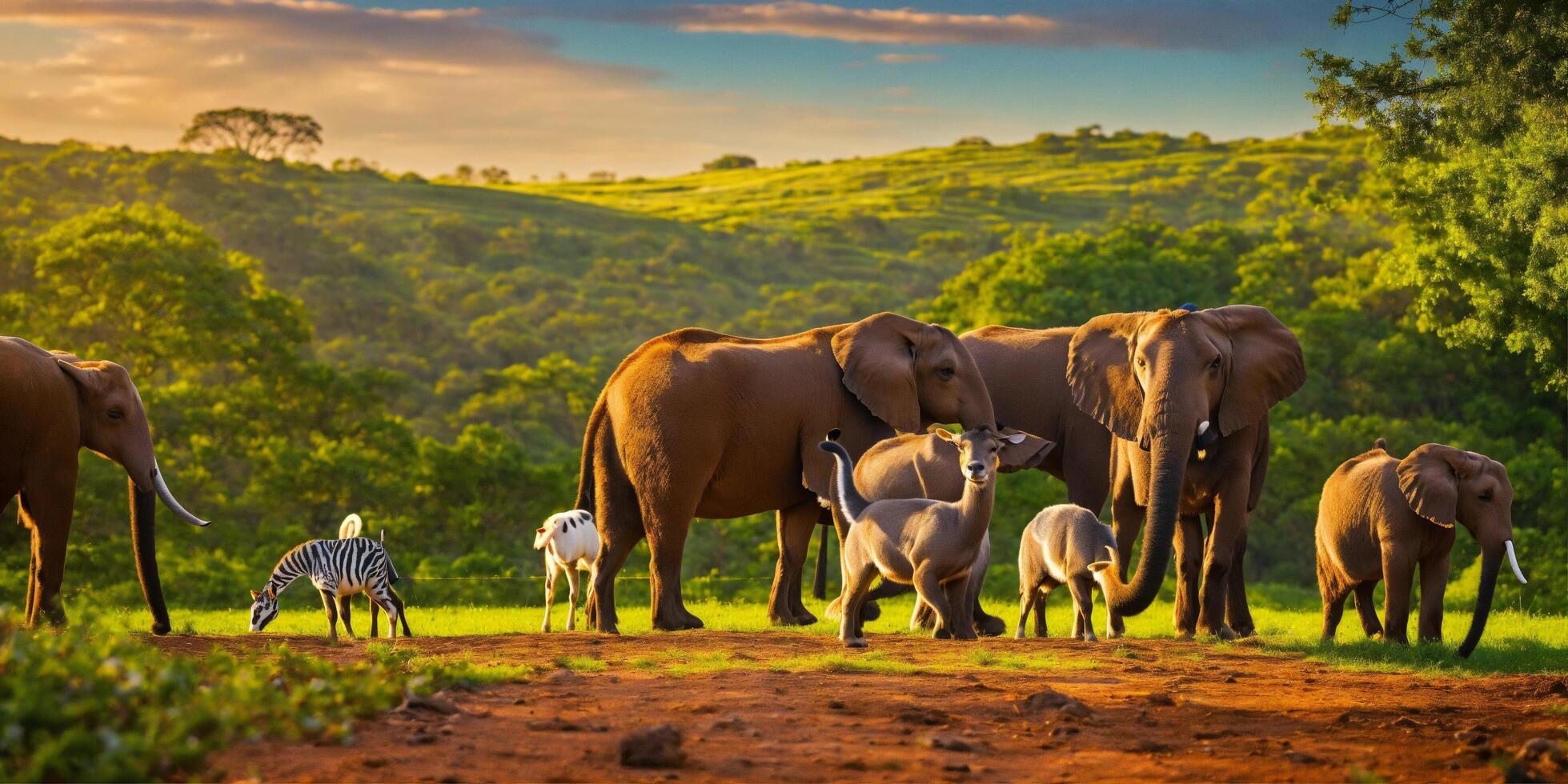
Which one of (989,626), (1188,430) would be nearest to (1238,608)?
(989,626)

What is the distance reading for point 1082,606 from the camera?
1377cm

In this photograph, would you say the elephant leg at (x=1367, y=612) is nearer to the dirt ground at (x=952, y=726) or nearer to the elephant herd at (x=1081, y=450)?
the elephant herd at (x=1081, y=450)

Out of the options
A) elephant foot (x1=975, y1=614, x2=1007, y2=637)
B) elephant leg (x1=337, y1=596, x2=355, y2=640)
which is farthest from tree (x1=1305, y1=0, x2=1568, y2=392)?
elephant leg (x1=337, y1=596, x2=355, y2=640)

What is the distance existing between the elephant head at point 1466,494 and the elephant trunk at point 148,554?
32.3ft

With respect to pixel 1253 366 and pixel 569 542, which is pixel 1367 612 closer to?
pixel 1253 366

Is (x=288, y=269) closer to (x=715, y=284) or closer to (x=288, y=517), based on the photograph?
(x=715, y=284)

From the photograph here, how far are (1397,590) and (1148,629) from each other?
3.47 m

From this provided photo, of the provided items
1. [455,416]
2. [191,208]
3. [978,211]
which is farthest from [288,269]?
[978,211]

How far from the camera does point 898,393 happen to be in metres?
15.9

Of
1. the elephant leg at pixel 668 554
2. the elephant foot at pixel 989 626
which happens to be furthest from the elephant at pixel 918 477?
the elephant leg at pixel 668 554

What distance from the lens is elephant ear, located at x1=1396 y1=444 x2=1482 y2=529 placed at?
44.6 ft

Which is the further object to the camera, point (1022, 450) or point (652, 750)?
point (1022, 450)

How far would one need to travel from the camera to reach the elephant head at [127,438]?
13555 millimetres

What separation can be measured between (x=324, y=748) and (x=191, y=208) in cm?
6977
